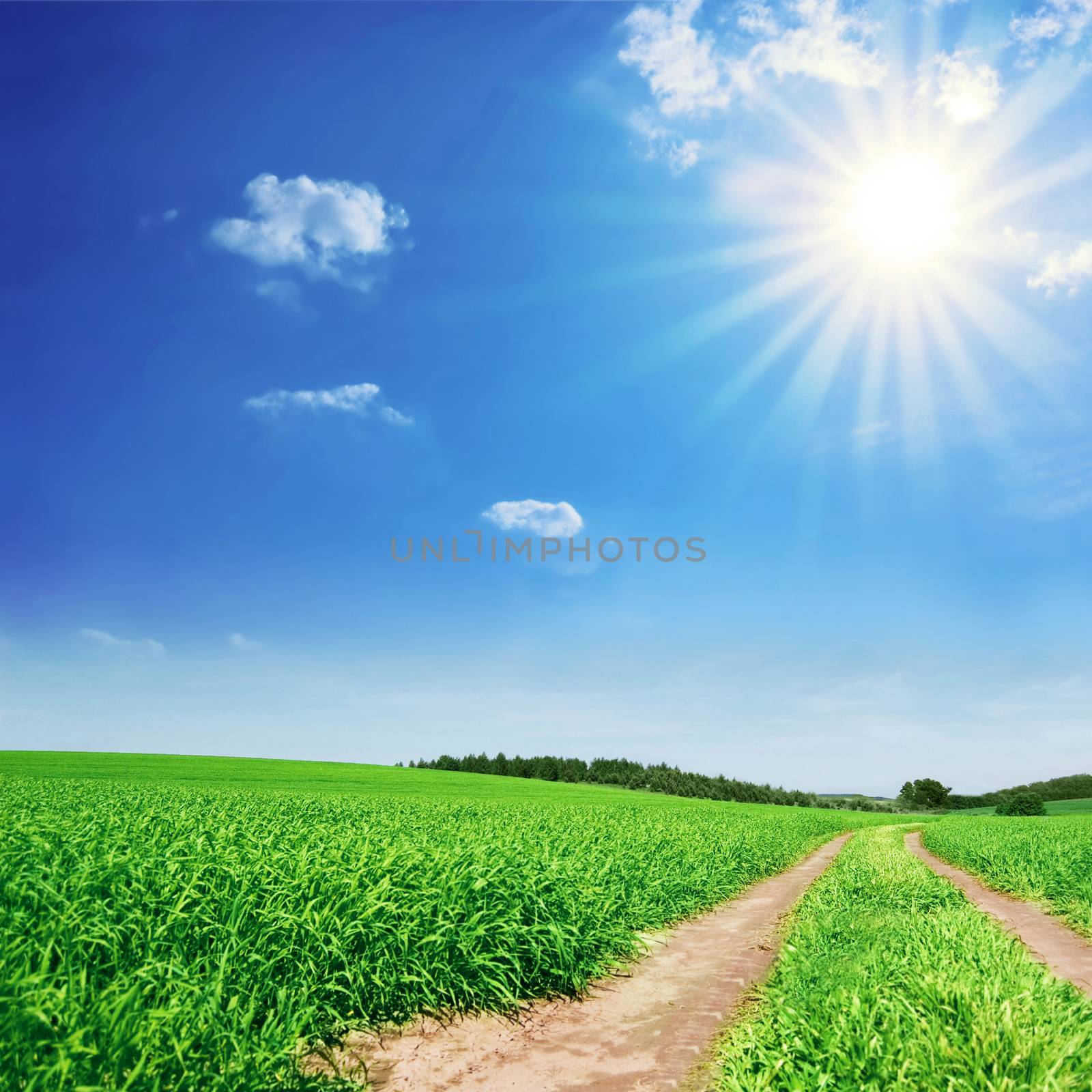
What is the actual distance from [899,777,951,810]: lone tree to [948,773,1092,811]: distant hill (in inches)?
57.4

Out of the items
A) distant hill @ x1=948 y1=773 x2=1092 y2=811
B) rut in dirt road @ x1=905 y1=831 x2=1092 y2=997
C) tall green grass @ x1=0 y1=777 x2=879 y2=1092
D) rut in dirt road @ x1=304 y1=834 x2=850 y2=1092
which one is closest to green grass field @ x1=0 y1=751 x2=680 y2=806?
rut in dirt road @ x1=905 y1=831 x2=1092 y2=997

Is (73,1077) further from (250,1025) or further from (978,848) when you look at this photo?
(978,848)

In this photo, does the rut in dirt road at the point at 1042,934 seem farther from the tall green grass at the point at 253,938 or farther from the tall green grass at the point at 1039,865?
the tall green grass at the point at 253,938

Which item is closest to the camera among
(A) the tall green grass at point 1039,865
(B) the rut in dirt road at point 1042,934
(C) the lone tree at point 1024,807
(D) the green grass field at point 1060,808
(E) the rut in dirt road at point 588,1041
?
(E) the rut in dirt road at point 588,1041

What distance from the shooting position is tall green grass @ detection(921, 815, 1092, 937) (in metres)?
13.5

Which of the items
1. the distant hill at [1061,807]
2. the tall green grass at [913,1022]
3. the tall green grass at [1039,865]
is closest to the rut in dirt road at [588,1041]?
the tall green grass at [913,1022]

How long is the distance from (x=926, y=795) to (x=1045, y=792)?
1900 cm

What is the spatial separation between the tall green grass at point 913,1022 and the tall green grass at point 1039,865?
7.56m

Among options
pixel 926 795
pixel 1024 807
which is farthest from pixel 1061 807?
pixel 926 795

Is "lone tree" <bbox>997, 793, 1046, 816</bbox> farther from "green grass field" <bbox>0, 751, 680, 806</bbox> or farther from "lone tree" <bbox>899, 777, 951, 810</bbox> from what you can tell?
"green grass field" <bbox>0, 751, 680, 806</bbox>

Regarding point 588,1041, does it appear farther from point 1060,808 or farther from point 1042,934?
point 1060,808

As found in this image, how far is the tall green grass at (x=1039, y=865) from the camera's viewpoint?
13484 mm

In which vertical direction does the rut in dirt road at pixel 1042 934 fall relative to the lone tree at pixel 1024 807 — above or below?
above

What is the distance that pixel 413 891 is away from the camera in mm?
6676
